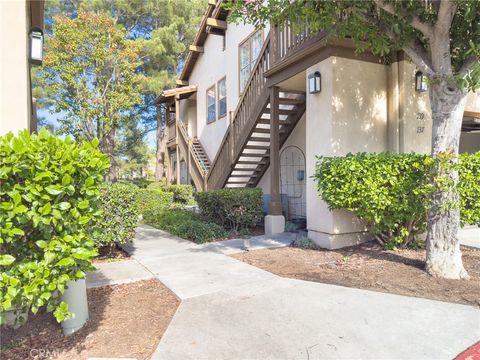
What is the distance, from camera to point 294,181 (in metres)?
9.48

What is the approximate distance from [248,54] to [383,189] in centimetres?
789

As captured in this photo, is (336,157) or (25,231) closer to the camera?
(25,231)

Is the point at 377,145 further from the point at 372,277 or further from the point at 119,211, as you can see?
the point at 119,211

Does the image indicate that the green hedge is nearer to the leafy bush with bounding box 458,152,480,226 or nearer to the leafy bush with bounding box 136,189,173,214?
the leafy bush with bounding box 458,152,480,226

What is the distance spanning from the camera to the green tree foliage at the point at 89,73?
35.7 feet

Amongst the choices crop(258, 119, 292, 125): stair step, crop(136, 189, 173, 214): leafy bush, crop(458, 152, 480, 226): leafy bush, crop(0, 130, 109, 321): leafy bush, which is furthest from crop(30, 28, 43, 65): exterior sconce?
crop(136, 189, 173, 214): leafy bush

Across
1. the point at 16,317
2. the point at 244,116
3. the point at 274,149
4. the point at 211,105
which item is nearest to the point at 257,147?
the point at 244,116

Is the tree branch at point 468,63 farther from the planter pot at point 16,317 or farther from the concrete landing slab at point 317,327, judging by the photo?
the planter pot at point 16,317

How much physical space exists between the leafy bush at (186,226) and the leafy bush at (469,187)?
4672mm

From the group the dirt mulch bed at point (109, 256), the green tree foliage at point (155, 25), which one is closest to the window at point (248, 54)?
the dirt mulch bed at point (109, 256)

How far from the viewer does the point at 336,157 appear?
5.91 metres

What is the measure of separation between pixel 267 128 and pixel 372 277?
18.4ft

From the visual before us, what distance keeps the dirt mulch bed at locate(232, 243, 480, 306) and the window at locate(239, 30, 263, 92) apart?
277 inches

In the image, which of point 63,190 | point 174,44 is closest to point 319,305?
point 63,190
